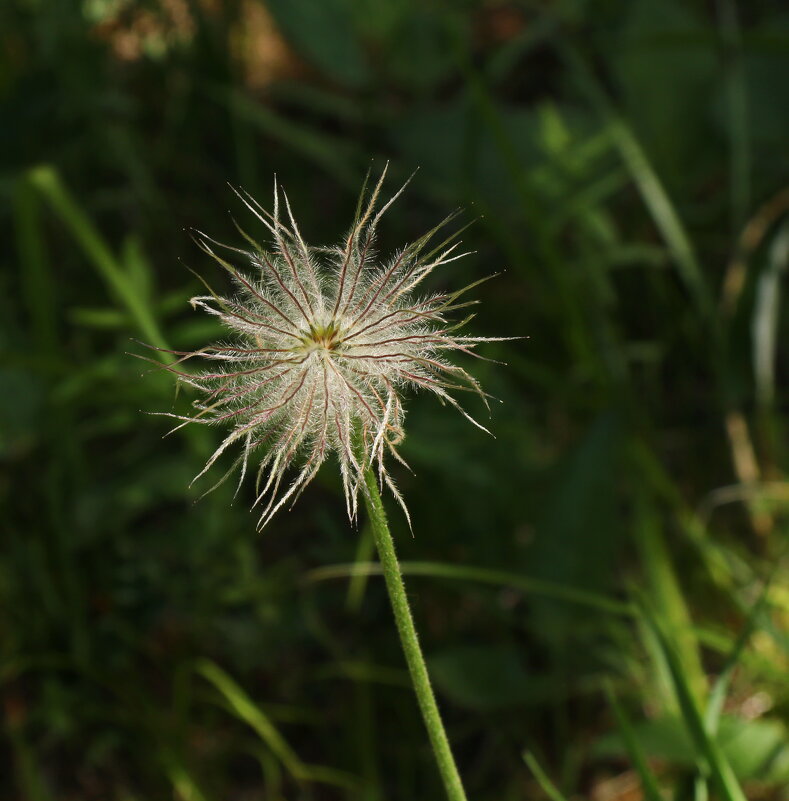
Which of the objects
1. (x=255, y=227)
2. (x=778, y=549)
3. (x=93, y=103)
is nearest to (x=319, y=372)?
(x=778, y=549)

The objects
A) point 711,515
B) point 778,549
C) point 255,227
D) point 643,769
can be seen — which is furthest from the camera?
point 255,227

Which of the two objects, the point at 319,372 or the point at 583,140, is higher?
the point at 583,140

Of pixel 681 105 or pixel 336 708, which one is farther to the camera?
pixel 681 105

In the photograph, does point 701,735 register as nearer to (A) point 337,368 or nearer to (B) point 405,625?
(B) point 405,625

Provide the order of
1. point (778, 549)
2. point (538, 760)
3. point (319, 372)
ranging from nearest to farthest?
point (319, 372) < point (538, 760) < point (778, 549)

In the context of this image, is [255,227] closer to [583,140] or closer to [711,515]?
[583,140]

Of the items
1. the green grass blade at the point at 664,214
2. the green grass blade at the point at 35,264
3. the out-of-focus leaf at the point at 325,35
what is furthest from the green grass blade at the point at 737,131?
the green grass blade at the point at 35,264

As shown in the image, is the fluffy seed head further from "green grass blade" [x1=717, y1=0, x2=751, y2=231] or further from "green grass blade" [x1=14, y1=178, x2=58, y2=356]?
"green grass blade" [x1=717, y1=0, x2=751, y2=231]

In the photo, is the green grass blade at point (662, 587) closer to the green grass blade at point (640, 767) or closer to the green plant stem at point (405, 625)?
the green grass blade at point (640, 767)

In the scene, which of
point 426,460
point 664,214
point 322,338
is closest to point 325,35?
point 664,214
